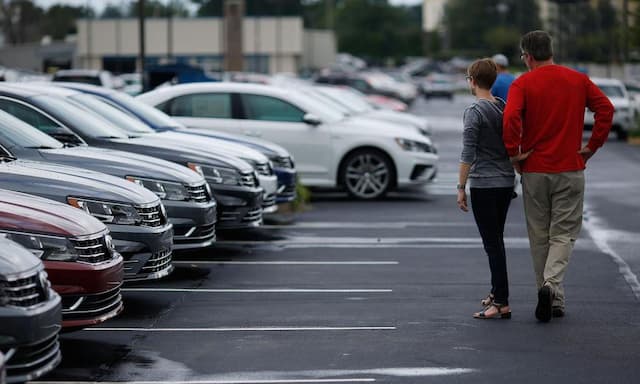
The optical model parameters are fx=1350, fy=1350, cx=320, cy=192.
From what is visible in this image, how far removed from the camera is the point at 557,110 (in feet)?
29.1

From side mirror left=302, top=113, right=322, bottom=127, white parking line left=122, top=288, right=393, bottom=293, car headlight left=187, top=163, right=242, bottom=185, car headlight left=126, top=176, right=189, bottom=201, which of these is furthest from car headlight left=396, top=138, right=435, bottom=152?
white parking line left=122, top=288, right=393, bottom=293

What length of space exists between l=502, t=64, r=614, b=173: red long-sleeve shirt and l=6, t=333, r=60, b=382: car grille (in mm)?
3591

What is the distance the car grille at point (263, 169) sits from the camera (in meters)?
14.3

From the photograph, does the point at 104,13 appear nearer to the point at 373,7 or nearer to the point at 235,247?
the point at 373,7

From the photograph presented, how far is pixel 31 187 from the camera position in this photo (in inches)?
361

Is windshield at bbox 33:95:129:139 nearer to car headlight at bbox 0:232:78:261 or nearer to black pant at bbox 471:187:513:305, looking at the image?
black pant at bbox 471:187:513:305

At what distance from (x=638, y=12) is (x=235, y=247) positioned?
26243 mm

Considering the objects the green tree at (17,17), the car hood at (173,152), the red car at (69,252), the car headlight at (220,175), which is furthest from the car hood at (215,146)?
the green tree at (17,17)

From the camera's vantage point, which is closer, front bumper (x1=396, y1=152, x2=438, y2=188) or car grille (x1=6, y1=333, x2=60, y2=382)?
car grille (x1=6, y1=333, x2=60, y2=382)

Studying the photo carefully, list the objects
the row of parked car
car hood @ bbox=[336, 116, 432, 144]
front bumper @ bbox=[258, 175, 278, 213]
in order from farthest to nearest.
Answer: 1. car hood @ bbox=[336, 116, 432, 144]
2. front bumper @ bbox=[258, 175, 278, 213]
3. the row of parked car

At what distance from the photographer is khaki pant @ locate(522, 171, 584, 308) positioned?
8.92 m

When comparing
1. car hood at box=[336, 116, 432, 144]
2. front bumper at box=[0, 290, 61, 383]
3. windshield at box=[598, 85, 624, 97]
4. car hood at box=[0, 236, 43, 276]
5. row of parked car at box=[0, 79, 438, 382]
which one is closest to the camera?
front bumper at box=[0, 290, 61, 383]

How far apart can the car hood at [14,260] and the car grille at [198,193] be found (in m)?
4.54

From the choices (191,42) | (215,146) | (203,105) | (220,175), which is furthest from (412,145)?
(191,42)
